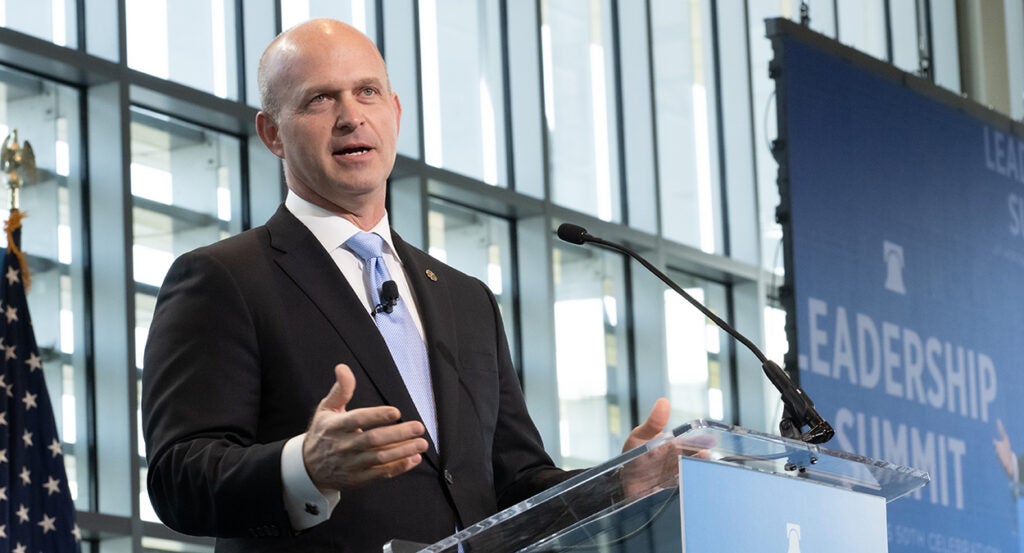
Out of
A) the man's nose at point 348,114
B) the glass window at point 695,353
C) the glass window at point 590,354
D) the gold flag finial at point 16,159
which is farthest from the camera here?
the glass window at point 695,353

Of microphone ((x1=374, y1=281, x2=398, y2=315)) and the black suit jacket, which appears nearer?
the black suit jacket

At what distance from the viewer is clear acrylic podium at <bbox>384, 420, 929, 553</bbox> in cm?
189

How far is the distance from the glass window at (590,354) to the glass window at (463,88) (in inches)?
38.0

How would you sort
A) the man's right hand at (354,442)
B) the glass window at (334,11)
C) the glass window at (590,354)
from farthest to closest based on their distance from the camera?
the glass window at (590,354), the glass window at (334,11), the man's right hand at (354,442)

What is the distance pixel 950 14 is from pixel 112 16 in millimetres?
8117

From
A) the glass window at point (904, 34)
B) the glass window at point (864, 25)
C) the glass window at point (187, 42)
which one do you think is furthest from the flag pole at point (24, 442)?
the glass window at point (904, 34)

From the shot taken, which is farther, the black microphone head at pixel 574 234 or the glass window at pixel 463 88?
the glass window at pixel 463 88

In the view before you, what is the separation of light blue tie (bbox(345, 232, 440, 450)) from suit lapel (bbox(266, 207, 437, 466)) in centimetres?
3

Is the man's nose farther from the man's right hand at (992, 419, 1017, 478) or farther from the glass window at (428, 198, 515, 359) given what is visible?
the glass window at (428, 198, 515, 359)

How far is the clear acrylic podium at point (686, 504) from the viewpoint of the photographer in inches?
74.4

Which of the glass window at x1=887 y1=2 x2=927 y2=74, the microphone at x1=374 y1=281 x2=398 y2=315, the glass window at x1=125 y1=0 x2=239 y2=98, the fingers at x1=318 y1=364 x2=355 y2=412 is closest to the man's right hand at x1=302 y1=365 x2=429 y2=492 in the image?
the fingers at x1=318 y1=364 x2=355 y2=412

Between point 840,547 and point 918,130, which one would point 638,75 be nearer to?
point 918,130

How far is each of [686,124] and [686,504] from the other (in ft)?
30.9

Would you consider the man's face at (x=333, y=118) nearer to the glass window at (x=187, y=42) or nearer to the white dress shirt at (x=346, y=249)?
the white dress shirt at (x=346, y=249)
